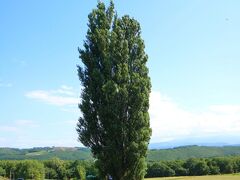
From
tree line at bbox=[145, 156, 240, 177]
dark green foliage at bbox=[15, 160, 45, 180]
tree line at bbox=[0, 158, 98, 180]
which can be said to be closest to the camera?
tree line at bbox=[145, 156, 240, 177]

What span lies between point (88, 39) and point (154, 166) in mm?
108282

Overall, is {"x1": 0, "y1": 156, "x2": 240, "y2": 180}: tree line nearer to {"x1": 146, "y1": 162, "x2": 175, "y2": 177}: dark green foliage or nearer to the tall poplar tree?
{"x1": 146, "y1": 162, "x2": 175, "y2": 177}: dark green foliage

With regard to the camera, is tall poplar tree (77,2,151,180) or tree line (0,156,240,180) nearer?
tall poplar tree (77,2,151,180)

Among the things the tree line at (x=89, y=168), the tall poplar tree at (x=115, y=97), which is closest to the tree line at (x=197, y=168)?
the tree line at (x=89, y=168)

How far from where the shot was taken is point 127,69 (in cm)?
2883

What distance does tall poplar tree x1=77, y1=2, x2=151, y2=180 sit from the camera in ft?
91.8

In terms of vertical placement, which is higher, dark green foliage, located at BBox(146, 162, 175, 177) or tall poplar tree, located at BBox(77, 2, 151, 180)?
tall poplar tree, located at BBox(77, 2, 151, 180)

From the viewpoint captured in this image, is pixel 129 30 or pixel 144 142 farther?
pixel 129 30

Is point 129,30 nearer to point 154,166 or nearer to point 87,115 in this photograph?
point 87,115

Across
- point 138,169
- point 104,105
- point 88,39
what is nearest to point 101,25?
point 88,39

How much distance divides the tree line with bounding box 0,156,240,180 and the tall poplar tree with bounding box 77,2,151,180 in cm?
8506

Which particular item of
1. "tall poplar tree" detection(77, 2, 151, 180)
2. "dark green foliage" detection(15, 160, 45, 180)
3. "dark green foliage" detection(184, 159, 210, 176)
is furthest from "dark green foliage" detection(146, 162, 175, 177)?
"tall poplar tree" detection(77, 2, 151, 180)

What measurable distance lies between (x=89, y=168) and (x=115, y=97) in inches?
4465

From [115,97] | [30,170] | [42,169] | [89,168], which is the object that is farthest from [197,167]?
[115,97]
